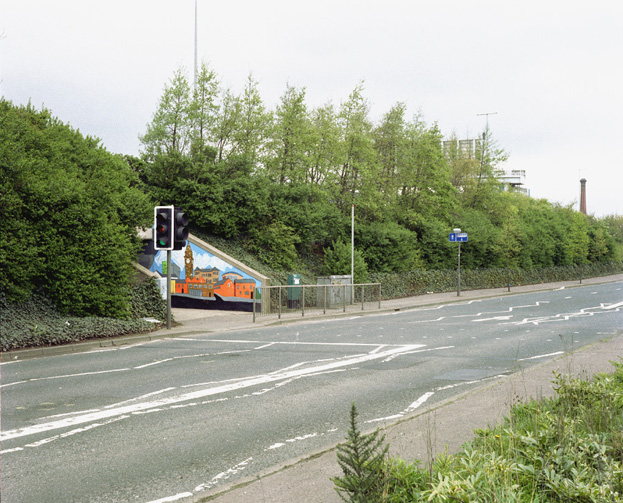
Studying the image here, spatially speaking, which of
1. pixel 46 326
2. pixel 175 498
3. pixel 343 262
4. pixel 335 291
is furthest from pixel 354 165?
pixel 175 498

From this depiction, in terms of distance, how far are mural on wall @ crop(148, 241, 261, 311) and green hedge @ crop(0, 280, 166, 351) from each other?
7585 millimetres

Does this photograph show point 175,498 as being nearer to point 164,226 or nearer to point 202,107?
point 164,226

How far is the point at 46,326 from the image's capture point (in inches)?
552

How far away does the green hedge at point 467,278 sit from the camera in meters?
34.0

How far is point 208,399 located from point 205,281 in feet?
57.6

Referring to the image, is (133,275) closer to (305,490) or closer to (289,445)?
(289,445)

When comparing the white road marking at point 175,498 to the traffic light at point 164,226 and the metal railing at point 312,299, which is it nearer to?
the traffic light at point 164,226

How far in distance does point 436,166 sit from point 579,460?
38.0 m

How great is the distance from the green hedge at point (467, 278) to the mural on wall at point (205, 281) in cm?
963

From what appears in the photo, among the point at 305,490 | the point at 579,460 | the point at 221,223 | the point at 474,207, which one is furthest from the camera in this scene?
the point at 474,207

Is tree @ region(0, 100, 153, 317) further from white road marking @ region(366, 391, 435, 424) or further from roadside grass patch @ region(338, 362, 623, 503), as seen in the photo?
roadside grass patch @ region(338, 362, 623, 503)

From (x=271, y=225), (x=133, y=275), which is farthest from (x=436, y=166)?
(x=133, y=275)

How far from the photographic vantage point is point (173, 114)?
30.0m

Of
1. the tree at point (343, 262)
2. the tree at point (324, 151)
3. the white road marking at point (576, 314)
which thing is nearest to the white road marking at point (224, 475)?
the white road marking at point (576, 314)
